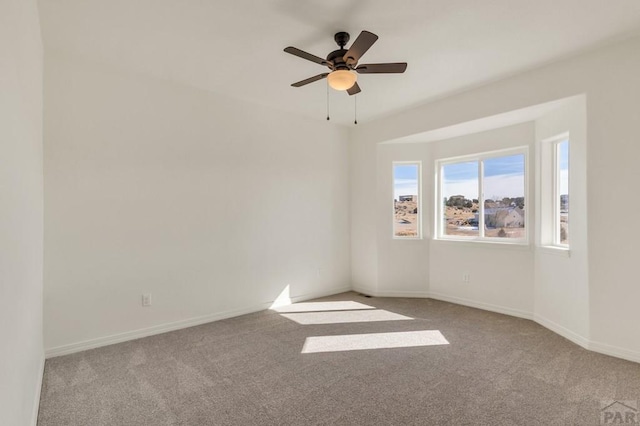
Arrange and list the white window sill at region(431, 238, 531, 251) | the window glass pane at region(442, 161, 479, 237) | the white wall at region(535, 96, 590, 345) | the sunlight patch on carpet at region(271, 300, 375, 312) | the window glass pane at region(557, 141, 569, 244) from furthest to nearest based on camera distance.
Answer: the window glass pane at region(442, 161, 479, 237)
the sunlight patch on carpet at region(271, 300, 375, 312)
the white window sill at region(431, 238, 531, 251)
the window glass pane at region(557, 141, 569, 244)
the white wall at region(535, 96, 590, 345)

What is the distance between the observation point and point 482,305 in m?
4.33

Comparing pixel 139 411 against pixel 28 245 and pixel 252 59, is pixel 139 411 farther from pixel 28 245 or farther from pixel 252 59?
pixel 252 59

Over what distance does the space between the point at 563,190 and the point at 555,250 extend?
2.32 ft

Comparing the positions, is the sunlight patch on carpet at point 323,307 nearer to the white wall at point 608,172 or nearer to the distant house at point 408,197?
the distant house at point 408,197

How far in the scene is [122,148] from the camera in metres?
3.30

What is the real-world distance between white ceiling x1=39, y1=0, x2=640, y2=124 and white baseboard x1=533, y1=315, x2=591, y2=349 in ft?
8.78

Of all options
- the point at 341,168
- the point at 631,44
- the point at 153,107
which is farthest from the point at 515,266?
the point at 153,107

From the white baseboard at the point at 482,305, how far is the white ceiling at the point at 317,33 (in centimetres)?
277

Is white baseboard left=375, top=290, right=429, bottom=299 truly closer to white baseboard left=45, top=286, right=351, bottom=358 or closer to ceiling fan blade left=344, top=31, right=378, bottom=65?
white baseboard left=45, top=286, right=351, bottom=358

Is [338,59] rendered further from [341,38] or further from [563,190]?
[563,190]

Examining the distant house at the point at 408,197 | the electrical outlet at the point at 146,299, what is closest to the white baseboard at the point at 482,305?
the distant house at the point at 408,197

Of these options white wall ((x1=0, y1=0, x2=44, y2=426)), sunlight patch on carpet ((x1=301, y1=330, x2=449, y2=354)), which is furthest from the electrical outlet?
sunlight patch on carpet ((x1=301, y1=330, x2=449, y2=354))

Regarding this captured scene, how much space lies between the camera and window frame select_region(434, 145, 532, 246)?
4023mm

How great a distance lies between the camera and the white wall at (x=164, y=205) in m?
3.00
